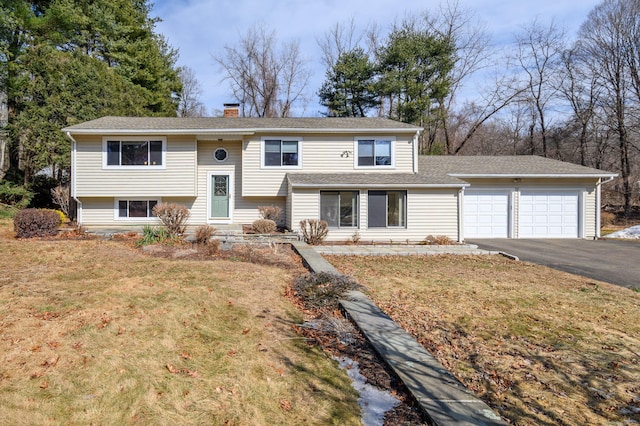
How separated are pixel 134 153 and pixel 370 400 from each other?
14.3 meters

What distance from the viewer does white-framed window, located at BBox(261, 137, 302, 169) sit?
1461cm

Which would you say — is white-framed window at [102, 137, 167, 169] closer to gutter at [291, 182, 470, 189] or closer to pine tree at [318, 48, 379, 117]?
gutter at [291, 182, 470, 189]

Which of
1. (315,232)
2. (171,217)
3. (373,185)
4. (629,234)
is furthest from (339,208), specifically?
(629,234)

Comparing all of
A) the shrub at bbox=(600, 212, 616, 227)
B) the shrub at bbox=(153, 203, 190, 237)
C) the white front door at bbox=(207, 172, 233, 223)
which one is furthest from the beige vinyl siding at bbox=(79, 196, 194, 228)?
the shrub at bbox=(600, 212, 616, 227)

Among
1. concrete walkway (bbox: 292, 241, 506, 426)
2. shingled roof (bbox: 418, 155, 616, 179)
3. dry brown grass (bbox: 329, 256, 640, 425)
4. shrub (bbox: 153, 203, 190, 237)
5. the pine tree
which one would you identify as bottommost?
dry brown grass (bbox: 329, 256, 640, 425)

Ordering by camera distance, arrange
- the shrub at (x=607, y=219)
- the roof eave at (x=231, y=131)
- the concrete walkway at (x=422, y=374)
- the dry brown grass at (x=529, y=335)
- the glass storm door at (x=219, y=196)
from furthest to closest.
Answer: the shrub at (x=607, y=219) → the glass storm door at (x=219, y=196) → the roof eave at (x=231, y=131) → the dry brown grass at (x=529, y=335) → the concrete walkway at (x=422, y=374)

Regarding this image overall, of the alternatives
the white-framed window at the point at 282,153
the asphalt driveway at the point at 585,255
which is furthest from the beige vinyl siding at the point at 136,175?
the asphalt driveway at the point at 585,255

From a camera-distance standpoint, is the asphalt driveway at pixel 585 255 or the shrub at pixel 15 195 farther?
the shrub at pixel 15 195

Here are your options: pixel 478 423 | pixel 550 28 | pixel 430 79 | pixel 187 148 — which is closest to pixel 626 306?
pixel 478 423

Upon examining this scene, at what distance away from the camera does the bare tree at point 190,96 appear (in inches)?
1368

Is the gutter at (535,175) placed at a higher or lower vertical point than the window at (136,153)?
lower

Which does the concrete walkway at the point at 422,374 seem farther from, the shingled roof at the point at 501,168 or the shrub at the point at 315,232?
the shingled roof at the point at 501,168

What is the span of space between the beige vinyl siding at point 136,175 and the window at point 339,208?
207 inches

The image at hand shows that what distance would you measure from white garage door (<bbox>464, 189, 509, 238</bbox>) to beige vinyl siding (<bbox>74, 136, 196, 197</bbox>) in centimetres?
1165
